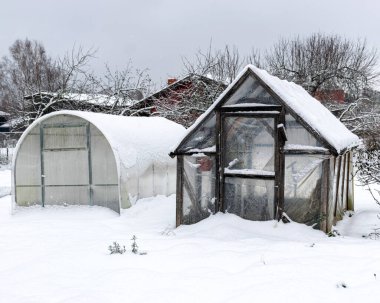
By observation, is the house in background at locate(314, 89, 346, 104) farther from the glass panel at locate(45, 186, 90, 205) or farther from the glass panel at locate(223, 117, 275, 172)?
the glass panel at locate(45, 186, 90, 205)

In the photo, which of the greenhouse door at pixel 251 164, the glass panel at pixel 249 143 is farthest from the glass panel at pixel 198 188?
the glass panel at pixel 249 143

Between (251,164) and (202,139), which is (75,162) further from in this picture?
(251,164)

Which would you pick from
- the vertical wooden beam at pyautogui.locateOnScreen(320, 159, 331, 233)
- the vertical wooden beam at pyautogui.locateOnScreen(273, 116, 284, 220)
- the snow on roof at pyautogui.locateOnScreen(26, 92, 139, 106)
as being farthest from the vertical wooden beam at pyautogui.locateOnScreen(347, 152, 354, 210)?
the snow on roof at pyautogui.locateOnScreen(26, 92, 139, 106)

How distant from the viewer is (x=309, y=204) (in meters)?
A: 7.17

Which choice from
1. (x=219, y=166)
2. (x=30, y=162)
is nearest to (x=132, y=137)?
(x=30, y=162)

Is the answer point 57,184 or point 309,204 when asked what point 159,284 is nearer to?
point 309,204

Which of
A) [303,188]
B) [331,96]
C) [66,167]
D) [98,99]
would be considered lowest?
[303,188]

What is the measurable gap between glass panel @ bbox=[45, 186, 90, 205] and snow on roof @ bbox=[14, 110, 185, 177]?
135 cm

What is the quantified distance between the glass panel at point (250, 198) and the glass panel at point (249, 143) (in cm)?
29

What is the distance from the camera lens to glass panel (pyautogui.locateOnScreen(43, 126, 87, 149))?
10289mm

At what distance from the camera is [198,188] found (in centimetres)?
802

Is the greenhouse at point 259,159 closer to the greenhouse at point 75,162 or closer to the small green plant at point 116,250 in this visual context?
the small green plant at point 116,250

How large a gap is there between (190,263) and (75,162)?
5.52m

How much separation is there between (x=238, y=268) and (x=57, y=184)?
252 inches
